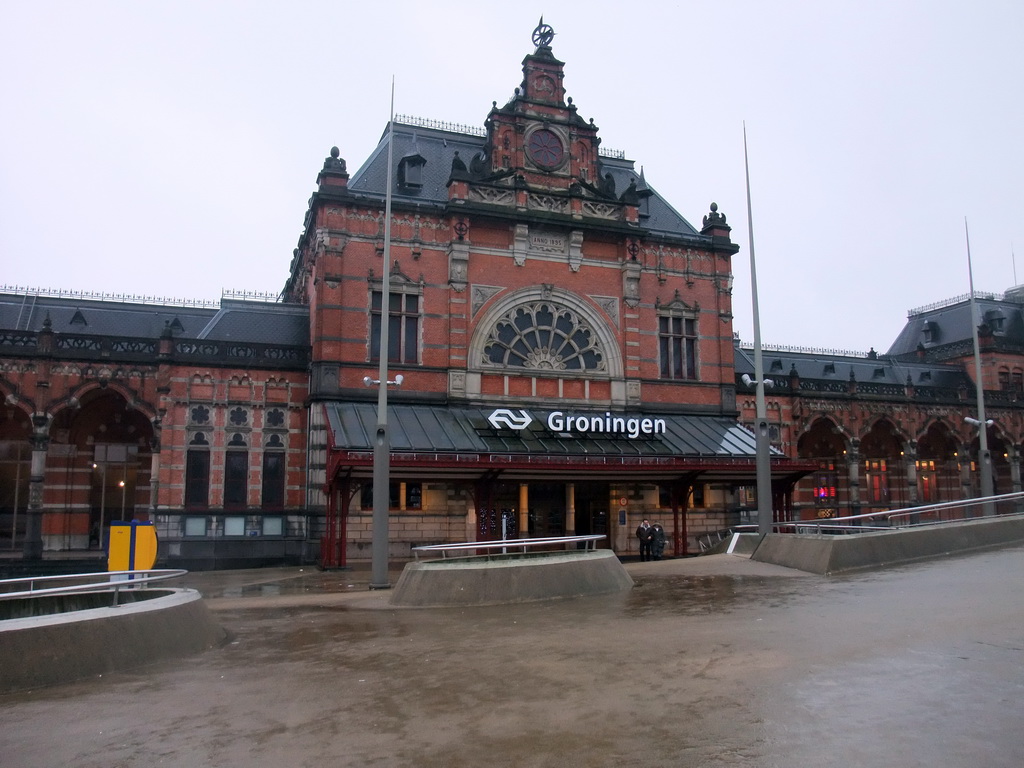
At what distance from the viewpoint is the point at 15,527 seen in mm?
35125

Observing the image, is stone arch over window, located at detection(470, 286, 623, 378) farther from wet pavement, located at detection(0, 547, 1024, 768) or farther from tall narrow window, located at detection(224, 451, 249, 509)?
wet pavement, located at detection(0, 547, 1024, 768)

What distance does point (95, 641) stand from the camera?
10.3 meters

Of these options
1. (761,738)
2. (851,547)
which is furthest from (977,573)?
(761,738)

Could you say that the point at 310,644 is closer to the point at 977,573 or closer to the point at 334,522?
the point at 977,573

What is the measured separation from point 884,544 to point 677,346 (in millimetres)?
Result: 19529

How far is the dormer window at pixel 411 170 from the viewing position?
34656 mm

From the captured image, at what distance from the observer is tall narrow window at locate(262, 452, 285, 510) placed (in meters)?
32.2

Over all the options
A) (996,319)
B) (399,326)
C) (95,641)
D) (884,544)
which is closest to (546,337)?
(399,326)

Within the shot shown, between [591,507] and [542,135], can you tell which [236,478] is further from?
[542,135]

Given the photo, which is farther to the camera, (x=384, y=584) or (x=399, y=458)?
(x=399, y=458)

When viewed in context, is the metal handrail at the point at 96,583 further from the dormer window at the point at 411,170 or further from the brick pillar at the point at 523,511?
the dormer window at the point at 411,170

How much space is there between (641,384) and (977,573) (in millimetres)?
20362

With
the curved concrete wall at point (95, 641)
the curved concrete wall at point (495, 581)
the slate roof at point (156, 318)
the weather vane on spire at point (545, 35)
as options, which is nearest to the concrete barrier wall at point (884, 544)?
the curved concrete wall at point (495, 581)

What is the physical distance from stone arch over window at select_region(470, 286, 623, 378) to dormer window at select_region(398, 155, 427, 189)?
6.07m
